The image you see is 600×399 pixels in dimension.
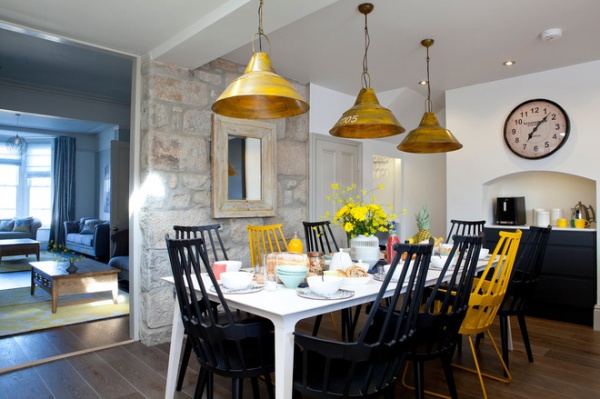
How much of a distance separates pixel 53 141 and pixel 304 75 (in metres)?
7.65

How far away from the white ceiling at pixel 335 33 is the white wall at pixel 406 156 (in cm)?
42

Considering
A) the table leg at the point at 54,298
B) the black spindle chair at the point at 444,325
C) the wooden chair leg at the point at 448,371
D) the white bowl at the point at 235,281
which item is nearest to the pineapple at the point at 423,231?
the black spindle chair at the point at 444,325

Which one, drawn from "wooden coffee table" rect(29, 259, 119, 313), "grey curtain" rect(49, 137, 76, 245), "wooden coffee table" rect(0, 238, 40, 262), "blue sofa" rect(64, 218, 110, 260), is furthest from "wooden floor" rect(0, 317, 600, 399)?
"grey curtain" rect(49, 137, 76, 245)

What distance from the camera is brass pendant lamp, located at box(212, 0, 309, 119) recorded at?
176 cm

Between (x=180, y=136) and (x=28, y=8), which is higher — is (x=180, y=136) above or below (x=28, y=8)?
below

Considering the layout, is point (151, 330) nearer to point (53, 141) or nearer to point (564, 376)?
point (564, 376)

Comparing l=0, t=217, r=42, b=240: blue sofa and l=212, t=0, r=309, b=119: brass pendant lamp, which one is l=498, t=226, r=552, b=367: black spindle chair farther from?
l=0, t=217, r=42, b=240: blue sofa

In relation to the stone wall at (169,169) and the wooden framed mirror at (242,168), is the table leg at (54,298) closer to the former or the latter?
the stone wall at (169,169)

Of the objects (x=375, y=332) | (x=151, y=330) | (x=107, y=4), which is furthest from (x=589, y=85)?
(x=151, y=330)

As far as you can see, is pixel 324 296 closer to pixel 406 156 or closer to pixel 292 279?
pixel 292 279

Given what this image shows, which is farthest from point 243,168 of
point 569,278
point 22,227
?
point 22,227

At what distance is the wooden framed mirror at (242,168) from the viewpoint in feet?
12.0

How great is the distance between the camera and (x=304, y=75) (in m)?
4.39

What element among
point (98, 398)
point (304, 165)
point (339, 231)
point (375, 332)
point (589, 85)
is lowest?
point (98, 398)
